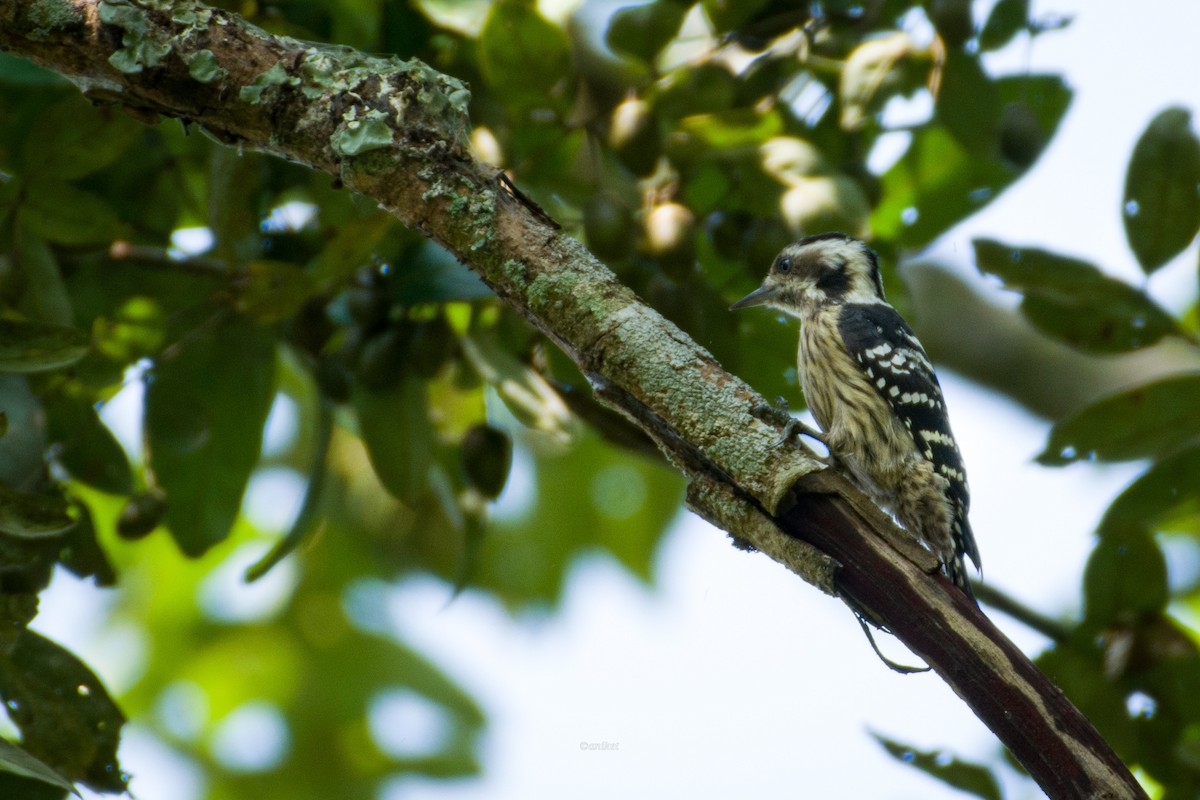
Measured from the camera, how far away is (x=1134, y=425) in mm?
3432

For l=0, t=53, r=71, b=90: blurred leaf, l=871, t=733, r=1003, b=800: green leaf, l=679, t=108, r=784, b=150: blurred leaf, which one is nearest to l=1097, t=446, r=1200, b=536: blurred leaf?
l=871, t=733, r=1003, b=800: green leaf

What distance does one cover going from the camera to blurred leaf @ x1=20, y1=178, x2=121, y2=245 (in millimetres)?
2955

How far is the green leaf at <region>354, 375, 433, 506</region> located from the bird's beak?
0.98 m

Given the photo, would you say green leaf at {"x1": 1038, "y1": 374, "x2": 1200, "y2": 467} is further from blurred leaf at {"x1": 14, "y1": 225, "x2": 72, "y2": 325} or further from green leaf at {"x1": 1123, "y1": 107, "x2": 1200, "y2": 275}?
blurred leaf at {"x1": 14, "y1": 225, "x2": 72, "y2": 325}

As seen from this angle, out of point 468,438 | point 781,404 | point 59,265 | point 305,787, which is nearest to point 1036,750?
point 781,404

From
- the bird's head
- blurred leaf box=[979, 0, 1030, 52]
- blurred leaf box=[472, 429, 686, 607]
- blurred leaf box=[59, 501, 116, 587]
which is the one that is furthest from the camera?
blurred leaf box=[472, 429, 686, 607]

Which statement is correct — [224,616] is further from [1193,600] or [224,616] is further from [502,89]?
[1193,600]

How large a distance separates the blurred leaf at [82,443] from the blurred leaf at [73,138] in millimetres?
609

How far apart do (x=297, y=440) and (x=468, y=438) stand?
2.64 metres

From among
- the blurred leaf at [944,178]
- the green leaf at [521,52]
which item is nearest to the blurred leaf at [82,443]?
the green leaf at [521,52]

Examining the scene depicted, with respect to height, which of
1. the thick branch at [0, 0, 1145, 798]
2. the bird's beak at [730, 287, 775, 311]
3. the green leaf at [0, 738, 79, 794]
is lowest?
the green leaf at [0, 738, 79, 794]

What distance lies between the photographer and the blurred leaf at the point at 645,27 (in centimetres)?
327

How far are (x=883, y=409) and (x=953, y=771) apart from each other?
4.83 feet

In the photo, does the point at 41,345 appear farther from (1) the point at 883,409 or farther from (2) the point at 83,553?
(1) the point at 883,409
